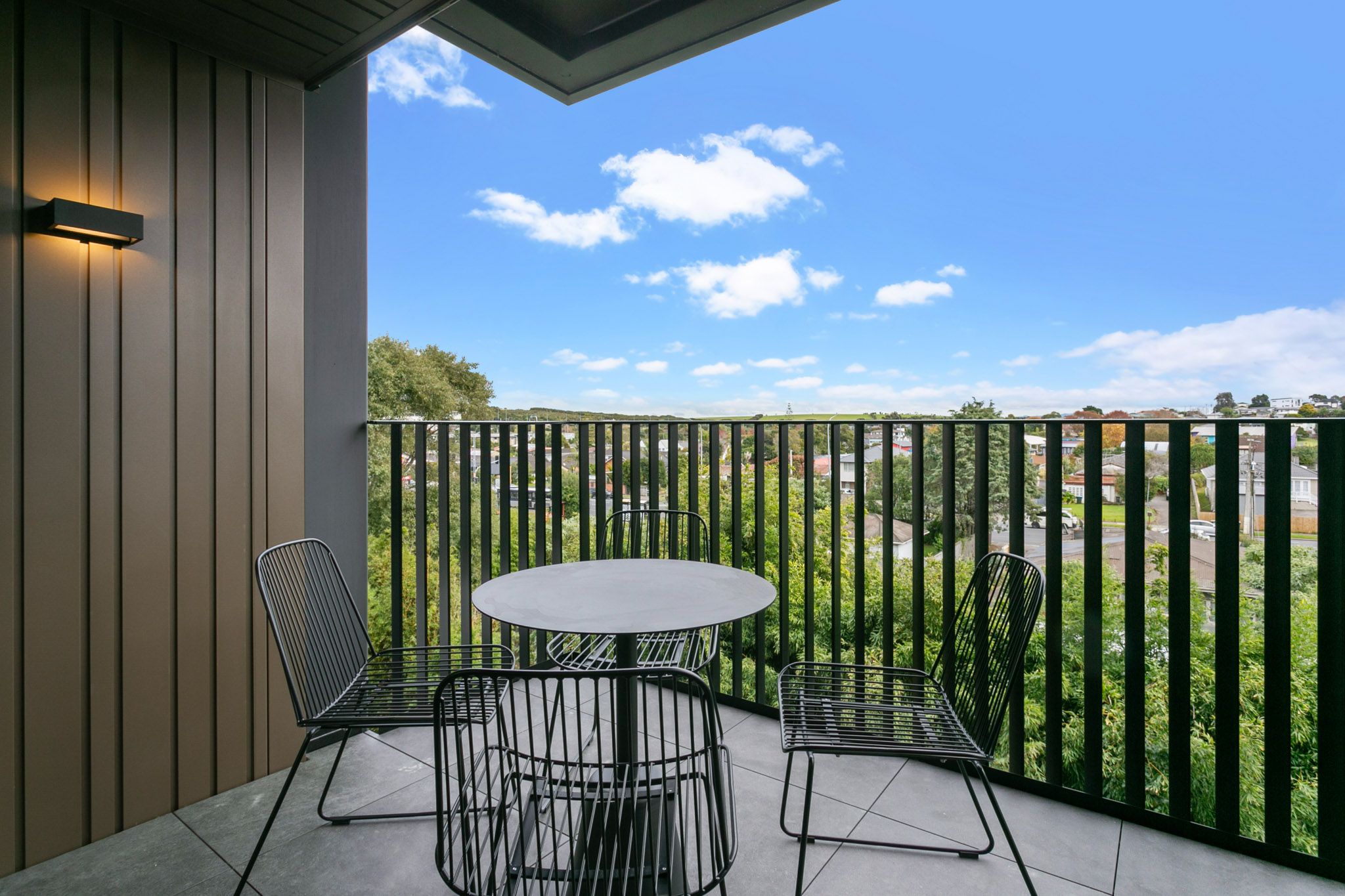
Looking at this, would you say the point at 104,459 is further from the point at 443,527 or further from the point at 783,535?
the point at 783,535

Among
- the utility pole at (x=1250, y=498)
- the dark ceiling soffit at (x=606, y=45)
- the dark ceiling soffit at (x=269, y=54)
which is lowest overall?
the utility pole at (x=1250, y=498)

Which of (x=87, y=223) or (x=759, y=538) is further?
(x=759, y=538)

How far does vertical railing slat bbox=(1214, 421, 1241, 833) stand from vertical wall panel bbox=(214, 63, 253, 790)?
3.18 m

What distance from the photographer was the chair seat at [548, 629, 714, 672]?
216 cm

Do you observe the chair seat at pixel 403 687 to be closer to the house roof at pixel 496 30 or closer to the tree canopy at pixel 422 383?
the house roof at pixel 496 30

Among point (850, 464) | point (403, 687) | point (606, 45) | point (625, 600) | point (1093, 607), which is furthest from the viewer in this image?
point (606, 45)

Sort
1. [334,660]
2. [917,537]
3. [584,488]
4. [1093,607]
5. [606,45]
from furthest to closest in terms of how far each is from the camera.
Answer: [584,488]
[606,45]
[917,537]
[334,660]
[1093,607]

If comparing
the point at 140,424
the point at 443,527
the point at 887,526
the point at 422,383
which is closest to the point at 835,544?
the point at 887,526

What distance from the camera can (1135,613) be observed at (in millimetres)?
2088

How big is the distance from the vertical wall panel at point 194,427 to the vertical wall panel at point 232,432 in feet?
0.08

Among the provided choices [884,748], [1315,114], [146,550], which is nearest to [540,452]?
[146,550]

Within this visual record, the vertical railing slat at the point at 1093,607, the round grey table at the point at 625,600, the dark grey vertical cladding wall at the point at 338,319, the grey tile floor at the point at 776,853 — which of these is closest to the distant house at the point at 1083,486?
the vertical railing slat at the point at 1093,607

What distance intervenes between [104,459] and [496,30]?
7.85ft

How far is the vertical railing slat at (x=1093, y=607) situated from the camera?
6.88ft
